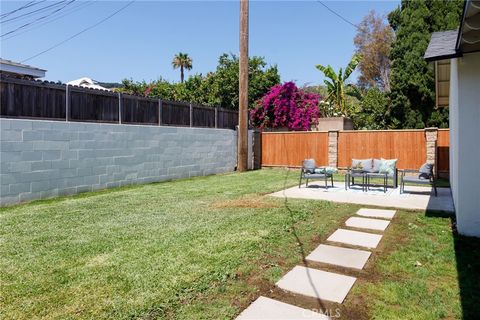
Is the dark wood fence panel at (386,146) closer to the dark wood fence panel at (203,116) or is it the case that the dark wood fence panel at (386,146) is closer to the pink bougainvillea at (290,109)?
the pink bougainvillea at (290,109)

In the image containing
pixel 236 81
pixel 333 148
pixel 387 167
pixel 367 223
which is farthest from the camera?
pixel 236 81

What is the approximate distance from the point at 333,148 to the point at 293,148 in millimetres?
1930

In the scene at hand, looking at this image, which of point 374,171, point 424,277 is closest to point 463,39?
point 424,277

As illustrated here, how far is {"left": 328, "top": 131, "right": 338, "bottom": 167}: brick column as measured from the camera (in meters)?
14.2

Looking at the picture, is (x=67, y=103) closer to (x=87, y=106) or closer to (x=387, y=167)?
(x=87, y=106)

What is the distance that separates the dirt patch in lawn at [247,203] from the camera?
7.10 m

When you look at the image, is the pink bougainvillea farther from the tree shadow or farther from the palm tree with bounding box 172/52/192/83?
the palm tree with bounding box 172/52/192/83


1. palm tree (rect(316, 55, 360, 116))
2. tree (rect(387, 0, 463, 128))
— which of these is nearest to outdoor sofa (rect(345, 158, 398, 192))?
tree (rect(387, 0, 463, 128))

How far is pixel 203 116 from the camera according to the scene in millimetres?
13602

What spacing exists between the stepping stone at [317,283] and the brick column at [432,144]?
10378mm

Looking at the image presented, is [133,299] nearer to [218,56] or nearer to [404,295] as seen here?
[404,295]

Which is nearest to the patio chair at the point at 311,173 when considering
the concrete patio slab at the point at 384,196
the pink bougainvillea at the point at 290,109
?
the concrete patio slab at the point at 384,196

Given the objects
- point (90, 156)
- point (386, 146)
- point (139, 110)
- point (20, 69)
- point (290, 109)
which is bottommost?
point (90, 156)

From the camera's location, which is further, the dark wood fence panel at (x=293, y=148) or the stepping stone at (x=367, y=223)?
the dark wood fence panel at (x=293, y=148)
